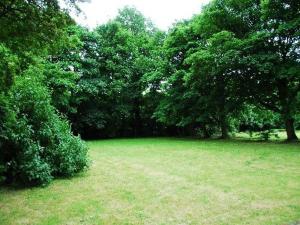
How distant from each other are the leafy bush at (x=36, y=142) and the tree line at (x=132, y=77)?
1.4 inches

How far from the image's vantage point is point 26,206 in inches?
356

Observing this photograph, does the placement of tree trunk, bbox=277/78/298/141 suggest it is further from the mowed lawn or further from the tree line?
the mowed lawn

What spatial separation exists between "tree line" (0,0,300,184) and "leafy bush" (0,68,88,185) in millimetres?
35

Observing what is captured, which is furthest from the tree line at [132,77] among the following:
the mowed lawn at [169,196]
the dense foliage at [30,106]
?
the mowed lawn at [169,196]

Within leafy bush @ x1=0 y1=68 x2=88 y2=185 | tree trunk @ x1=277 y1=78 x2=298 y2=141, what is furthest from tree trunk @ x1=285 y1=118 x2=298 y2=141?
leafy bush @ x1=0 y1=68 x2=88 y2=185

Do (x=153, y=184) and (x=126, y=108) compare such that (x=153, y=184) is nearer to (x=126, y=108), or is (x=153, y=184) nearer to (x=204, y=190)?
(x=204, y=190)

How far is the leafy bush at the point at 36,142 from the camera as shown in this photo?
1153 cm

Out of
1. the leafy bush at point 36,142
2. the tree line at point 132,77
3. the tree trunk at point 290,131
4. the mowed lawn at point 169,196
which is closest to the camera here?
the mowed lawn at point 169,196

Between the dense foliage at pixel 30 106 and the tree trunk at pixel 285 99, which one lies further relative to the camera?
the tree trunk at pixel 285 99

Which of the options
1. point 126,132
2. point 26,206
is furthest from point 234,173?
point 126,132

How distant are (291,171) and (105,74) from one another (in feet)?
86.9

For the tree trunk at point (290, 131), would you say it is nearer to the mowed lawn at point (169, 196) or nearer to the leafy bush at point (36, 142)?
the mowed lawn at point (169, 196)

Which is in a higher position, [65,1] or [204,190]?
[65,1]

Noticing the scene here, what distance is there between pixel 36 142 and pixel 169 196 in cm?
524
